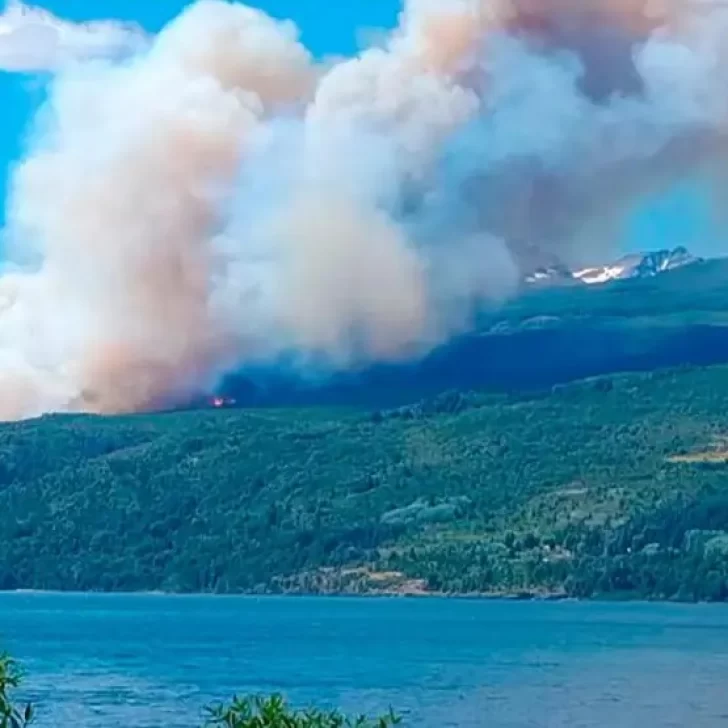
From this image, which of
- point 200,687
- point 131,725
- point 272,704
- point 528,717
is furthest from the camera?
point 200,687

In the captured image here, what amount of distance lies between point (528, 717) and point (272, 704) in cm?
11485

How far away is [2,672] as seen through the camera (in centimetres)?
5159

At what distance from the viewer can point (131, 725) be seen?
5940 inches

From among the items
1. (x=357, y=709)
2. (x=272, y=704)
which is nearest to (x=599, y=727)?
(x=357, y=709)

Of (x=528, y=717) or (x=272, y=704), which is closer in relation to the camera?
(x=272, y=704)

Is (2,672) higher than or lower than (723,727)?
higher

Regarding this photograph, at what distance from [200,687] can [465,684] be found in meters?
27.3

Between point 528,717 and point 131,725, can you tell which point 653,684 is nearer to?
point 528,717

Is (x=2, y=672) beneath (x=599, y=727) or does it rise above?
above

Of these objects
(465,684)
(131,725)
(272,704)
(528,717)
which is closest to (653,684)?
(465,684)

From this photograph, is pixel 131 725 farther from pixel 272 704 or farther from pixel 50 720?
pixel 272 704

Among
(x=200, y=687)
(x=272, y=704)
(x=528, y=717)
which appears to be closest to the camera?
(x=272, y=704)

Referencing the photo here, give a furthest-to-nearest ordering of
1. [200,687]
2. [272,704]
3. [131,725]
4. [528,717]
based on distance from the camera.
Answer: [200,687]
[528,717]
[131,725]
[272,704]

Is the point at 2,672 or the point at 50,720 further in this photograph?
the point at 50,720
